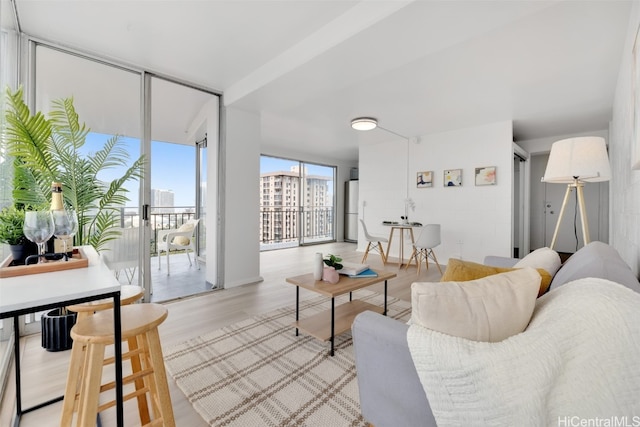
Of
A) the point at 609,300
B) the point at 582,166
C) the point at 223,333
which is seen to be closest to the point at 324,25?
the point at 582,166

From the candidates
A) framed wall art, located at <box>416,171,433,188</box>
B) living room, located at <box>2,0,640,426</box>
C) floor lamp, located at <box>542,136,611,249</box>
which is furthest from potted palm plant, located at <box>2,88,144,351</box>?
framed wall art, located at <box>416,171,433,188</box>

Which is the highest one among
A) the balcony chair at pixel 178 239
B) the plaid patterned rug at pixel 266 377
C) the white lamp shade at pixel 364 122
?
the white lamp shade at pixel 364 122

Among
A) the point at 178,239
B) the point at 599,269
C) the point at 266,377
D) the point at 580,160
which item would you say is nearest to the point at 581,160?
the point at 580,160

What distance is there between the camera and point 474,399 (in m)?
0.70

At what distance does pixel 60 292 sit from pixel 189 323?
1.78 m

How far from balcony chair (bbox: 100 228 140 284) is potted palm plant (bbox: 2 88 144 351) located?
0.29 metres

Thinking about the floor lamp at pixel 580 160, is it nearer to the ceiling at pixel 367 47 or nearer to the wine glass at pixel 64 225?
the ceiling at pixel 367 47

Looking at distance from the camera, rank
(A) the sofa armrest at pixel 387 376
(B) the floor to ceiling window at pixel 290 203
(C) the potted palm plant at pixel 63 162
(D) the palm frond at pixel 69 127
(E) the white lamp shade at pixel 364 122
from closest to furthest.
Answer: (A) the sofa armrest at pixel 387 376, (C) the potted palm plant at pixel 63 162, (D) the palm frond at pixel 69 127, (E) the white lamp shade at pixel 364 122, (B) the floor to ceiling window at pixel 290 203

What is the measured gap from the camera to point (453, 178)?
4.89 meters

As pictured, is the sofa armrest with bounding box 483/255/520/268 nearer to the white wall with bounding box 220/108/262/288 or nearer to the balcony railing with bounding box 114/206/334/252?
the white wall with bounding box 220/108/262/288

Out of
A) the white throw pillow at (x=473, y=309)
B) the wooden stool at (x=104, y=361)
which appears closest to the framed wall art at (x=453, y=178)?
the white throw pillow at (x=473, y=309)

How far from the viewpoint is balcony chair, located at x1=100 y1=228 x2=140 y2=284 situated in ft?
8.64

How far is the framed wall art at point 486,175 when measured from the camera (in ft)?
14.5

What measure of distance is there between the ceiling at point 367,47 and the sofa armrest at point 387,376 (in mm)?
1807
